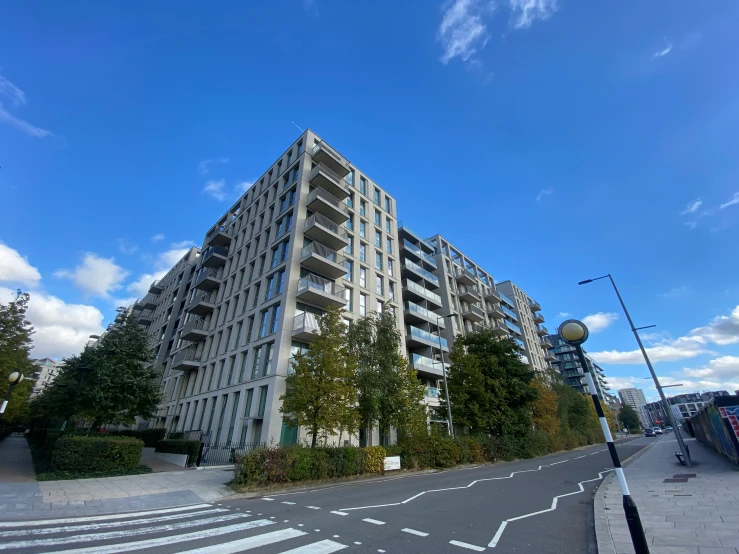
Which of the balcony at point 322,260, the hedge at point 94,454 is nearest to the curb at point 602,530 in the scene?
the hedge at point 94,454

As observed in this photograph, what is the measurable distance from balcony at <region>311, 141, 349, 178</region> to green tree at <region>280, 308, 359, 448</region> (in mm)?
18659

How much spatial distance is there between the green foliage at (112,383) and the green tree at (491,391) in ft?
68.2

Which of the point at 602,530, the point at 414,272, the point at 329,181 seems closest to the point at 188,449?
the point at 602,530

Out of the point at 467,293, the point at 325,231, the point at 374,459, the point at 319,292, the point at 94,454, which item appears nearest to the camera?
the point at 94,454

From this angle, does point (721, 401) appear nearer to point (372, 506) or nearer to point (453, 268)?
point (372, 506)

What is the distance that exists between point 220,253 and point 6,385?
729 inches

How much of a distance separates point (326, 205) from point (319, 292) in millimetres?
8134

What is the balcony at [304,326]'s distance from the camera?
21.8 m

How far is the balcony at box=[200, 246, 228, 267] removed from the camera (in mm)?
34500

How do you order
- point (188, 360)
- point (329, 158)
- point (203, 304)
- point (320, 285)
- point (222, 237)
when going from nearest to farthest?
1. point (320, 285)
2. point (329, 158)
3. point (188, 360)
4. point (203, 304)
5. point (222, 237)

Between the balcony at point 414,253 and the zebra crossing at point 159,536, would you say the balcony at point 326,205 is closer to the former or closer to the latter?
the balcony at point 414,253

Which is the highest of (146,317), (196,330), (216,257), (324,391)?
(146,317)

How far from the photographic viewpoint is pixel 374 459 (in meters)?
16.4

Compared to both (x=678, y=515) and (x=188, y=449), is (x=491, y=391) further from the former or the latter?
(x=188, y=449)
